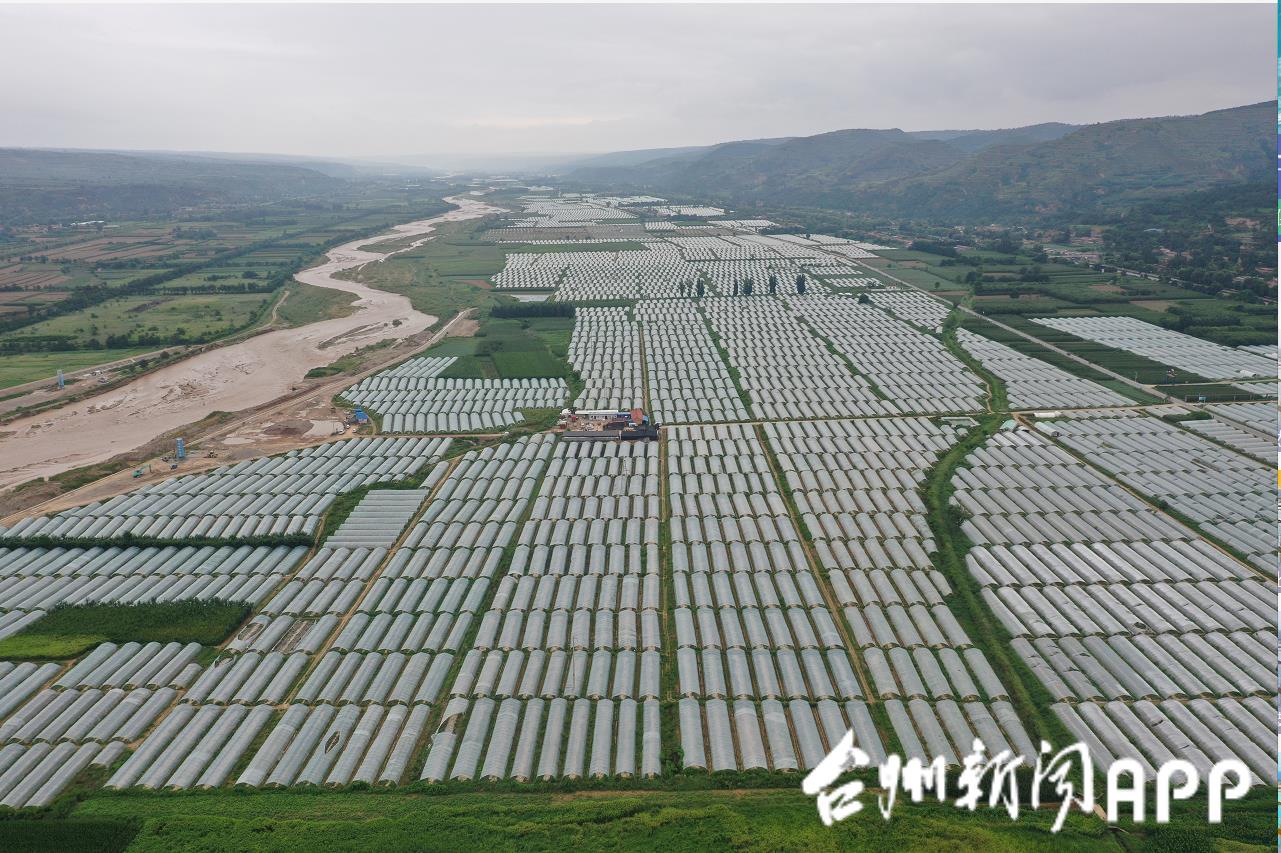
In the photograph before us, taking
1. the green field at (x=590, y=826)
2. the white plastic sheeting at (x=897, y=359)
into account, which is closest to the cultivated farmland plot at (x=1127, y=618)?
the green field at (x=590, y=826)

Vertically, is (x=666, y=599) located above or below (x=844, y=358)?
below

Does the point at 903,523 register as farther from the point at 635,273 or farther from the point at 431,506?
the point at 635,273

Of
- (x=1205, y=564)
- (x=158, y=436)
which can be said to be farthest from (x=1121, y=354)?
(x=158, y=436)

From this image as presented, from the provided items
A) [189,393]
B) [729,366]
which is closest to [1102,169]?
[729,366]

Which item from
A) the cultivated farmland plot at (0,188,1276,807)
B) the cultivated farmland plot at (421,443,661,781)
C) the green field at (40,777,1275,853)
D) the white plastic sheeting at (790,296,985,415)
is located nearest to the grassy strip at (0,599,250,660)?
the cultivated farmland plot at (0,188,1276,807)

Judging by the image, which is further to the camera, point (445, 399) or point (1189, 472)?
point (445, 399)

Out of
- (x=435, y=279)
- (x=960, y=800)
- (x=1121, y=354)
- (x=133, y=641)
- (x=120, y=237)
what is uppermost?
(x=120, y=237)

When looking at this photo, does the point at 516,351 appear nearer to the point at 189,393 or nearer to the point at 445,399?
the point at 445,399
